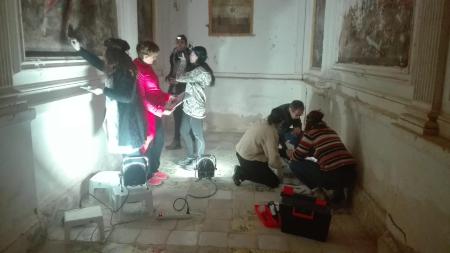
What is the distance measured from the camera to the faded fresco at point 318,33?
6.39 metres

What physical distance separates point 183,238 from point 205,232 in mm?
228

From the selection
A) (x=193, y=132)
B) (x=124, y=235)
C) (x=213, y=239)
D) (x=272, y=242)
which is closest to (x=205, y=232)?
(x=213, y=239)

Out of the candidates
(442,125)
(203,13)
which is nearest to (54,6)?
(442,125)

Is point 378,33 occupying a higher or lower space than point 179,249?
higher

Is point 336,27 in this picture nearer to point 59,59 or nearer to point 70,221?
point 59,59

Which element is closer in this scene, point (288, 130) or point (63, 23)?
point (63, 23)

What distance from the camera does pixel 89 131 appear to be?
408 centimetres

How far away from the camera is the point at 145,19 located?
20.7ft

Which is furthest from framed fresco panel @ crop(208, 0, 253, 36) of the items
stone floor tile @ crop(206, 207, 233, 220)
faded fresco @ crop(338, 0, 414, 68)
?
stone floor tile @ crop(206, 207, 233, 220)

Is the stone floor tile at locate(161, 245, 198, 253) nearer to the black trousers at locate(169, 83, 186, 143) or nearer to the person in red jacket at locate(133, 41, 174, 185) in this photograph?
the person in red jacket at locate(133, 41, 174, 185)

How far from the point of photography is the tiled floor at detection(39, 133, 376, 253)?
3100 mm

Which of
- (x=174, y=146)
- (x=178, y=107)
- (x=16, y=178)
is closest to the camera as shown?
(x=16, y=178)

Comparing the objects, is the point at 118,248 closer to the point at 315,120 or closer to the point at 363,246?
the point at 363,246

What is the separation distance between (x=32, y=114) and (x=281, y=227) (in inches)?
91.6
